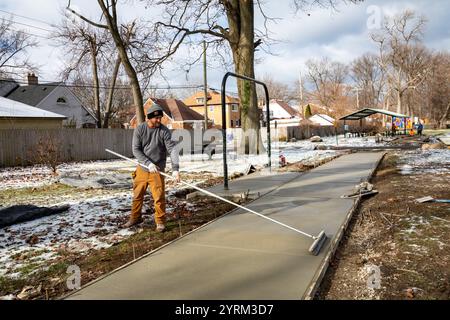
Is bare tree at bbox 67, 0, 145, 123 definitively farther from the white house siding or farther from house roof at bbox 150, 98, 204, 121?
house roof at bbox 150, 98, 204, 121

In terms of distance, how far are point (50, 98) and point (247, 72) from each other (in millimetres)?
24903

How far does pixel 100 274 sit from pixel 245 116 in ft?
46.1

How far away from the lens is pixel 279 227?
495 centimetres

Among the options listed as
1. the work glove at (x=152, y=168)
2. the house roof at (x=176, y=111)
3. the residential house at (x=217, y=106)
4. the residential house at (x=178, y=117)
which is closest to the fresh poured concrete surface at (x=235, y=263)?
the work glove at (x=152, y=168)

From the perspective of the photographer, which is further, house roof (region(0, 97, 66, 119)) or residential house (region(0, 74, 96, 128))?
residential house (region(0, 74, 96, 128))

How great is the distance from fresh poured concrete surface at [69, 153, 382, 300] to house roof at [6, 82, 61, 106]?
33.6m

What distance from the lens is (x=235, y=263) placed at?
3656 mm

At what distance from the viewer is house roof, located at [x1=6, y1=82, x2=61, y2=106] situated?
33438 mm

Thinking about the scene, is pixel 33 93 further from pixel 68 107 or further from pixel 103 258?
pixel 103 258

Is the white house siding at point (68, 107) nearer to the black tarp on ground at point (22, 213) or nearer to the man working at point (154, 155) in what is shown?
the black tarp on ground at point (22, 213)

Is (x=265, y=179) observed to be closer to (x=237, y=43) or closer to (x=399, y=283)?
(x=399, y=283)

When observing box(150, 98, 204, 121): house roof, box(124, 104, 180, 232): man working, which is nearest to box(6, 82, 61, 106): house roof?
box(150, 98, 204, 121): house roof
